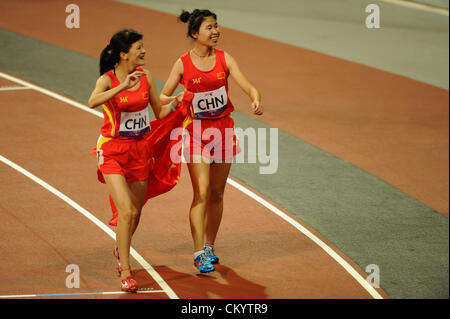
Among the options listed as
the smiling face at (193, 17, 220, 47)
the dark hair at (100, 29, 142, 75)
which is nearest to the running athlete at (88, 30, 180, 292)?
the dark hair at (100, 29, 142, 75)

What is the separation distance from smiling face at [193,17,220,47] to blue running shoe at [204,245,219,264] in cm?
211

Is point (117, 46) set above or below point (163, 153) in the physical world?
above

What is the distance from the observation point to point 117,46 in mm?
7016

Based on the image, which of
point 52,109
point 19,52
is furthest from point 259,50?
point 52,109

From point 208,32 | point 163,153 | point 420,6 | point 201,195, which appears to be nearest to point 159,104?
point 163,153

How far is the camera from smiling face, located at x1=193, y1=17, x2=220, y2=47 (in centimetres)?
741

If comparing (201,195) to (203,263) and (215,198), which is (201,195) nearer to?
(215,198)

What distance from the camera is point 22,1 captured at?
1972 centimetres

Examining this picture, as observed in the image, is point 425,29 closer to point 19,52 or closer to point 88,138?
point 19,52

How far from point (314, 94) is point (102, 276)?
27.1ft

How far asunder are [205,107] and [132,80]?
105 cm

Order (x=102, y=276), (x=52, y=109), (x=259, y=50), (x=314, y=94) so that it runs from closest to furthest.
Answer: (x=102, y=276)
(x=52, y=109)
(x=314, y=94)
(x=259, y=50)

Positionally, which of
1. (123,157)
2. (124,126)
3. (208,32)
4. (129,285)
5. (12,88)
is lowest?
(129,285)

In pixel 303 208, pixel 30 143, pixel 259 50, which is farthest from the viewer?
pixel 259 50
